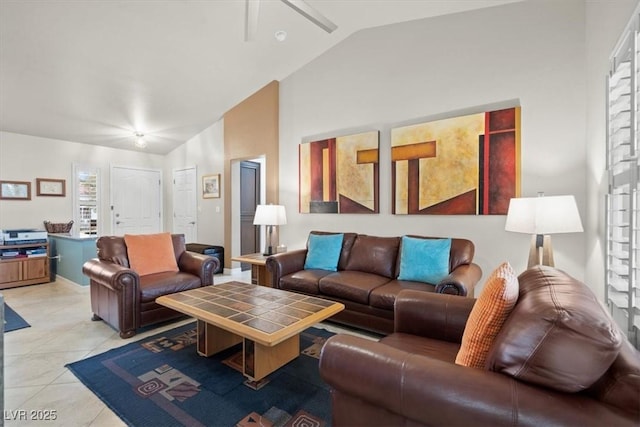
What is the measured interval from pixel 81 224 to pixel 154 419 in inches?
213

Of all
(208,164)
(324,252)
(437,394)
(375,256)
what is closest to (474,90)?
(375,256)

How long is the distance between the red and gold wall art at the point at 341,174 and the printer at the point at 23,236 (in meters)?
4.01

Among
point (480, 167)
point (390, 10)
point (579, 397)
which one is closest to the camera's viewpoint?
point (579, 397)

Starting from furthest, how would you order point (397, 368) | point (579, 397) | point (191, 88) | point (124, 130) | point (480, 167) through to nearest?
1. point (124, 130)
2. point (191, 88)
3. point (480, 167)
4. point (397, 368)
5. point (579, 397)

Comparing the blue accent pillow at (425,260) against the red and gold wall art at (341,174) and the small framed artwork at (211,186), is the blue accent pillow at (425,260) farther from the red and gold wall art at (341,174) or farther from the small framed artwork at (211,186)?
the small framed artwork at (211,186)

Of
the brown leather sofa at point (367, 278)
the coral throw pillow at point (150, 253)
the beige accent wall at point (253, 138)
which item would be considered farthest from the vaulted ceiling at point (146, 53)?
the brown leather sofa at point (367, 278)

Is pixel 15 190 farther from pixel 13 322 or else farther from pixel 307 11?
pixel 307 11

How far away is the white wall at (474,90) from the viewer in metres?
2.78

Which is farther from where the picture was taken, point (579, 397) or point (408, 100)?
point (408, 100)

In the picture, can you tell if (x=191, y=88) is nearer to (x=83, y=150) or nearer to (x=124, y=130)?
(x=124, y=130)

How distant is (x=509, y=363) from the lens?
97cm

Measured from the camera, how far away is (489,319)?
1198mm

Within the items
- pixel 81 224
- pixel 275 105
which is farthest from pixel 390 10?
pixel 81 224

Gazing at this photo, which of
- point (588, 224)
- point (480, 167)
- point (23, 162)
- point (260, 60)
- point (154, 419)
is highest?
point (260, 60)
